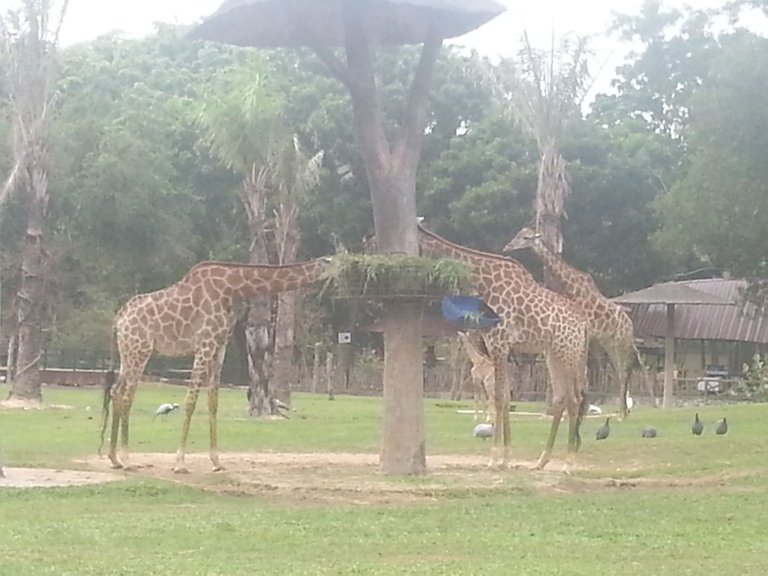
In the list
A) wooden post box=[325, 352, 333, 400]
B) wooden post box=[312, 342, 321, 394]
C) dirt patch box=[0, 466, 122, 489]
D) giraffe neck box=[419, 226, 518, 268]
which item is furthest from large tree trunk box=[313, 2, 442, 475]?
wooden post box=[312, 342, 321, 394]

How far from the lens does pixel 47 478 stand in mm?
13922

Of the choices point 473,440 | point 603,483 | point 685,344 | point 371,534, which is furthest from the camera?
point 685,344

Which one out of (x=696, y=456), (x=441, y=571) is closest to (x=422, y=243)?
(x=696, y=456)

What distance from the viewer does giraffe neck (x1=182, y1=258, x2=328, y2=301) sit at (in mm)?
14797

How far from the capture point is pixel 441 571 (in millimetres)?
8539

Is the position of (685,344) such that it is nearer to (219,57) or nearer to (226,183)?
(226,183)

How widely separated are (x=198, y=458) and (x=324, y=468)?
1.73m

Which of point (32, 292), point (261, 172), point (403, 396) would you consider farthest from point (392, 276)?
point (32, 292)

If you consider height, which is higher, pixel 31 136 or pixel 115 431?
pixel 31 136

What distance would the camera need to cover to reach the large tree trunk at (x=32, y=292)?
26.1 meters

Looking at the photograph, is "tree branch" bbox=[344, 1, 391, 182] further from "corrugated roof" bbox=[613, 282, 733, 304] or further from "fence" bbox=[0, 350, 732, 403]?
"fence" bbox=[0, 350, 732, 403]

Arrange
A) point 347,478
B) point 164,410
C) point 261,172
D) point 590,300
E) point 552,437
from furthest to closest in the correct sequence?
point 261,172 < point 164,410 < point 590,300 < point 552,437 < point 347,478

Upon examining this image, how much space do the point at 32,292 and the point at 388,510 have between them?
16.2m

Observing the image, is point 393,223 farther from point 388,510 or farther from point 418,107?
point 388,510
